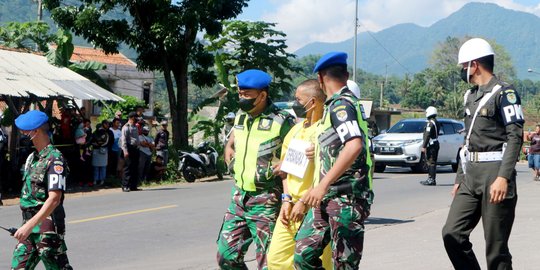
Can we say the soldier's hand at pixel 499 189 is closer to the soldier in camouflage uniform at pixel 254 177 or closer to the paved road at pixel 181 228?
the soldier in camouflage uniform at pixel 254 177

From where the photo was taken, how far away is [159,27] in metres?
23.3

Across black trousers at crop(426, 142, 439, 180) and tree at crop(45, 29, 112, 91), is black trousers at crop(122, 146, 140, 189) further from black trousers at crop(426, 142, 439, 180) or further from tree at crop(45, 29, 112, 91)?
black trousers at crop(426, 142, 439, 180)

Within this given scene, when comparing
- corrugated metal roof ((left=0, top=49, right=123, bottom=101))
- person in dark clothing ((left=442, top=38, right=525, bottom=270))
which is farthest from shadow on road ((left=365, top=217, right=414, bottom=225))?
corrugated metal roof ((left=0, top=49, right=123, bottom=101))

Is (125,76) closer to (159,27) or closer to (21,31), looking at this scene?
(21,31)

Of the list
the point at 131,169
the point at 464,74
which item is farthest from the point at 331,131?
the point at 131,169

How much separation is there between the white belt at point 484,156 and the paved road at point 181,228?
225 cm

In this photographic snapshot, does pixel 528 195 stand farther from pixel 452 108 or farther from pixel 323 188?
pixel 452 108

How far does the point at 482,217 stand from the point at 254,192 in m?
1.80

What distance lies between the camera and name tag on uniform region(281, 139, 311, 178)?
6059 mm

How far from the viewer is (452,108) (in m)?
87.0

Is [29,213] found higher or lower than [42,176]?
lower

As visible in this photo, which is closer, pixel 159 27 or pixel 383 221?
pixel 383 221

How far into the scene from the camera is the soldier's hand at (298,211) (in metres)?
5.75

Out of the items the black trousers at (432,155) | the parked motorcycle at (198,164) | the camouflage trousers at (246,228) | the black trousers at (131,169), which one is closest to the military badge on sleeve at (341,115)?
the camouflage trousers at (246,228)
